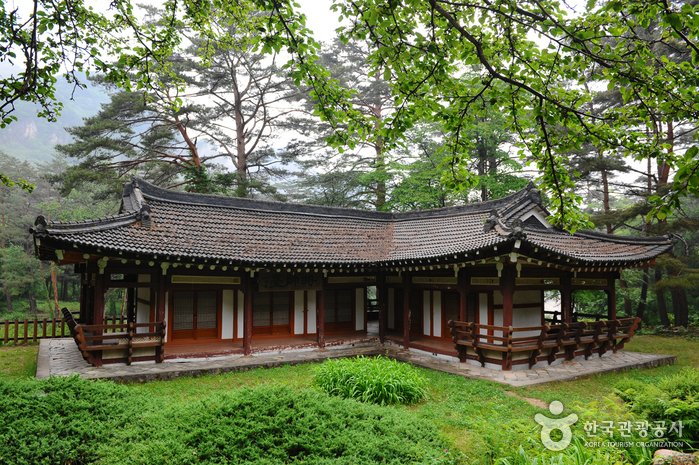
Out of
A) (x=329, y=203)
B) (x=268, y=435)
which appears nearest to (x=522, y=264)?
(x=268, y=435)

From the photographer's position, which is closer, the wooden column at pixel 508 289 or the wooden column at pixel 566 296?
the wooden column at pixel 508 289

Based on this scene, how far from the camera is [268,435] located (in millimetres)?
4590

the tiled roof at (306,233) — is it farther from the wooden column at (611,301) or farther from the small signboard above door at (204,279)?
the wooden column at (611,301)

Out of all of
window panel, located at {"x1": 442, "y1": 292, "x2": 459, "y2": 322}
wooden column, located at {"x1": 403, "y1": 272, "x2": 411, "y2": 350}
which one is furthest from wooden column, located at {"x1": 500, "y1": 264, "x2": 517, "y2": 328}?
wooden column, located at {"x1": 403, "y1": 272, "x2": 411, "y2": 350}

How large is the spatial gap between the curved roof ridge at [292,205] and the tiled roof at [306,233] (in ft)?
0.12

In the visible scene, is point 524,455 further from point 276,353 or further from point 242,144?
point 242,144

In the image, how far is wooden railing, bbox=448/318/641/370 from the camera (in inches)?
406

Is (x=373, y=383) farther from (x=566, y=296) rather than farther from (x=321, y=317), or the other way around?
(x=566, y=296)

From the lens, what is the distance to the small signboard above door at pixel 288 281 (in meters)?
12.1

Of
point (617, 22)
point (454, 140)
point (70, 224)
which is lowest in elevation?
point (70, 224)

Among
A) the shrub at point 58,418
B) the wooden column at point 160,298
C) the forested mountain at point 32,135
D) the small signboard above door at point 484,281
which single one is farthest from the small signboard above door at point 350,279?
the forested mountain at point 32,135

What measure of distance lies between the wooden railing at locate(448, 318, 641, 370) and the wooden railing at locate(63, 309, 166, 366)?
8.02 metres

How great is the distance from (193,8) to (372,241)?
34.1ft

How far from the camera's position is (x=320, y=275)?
42.9ft
